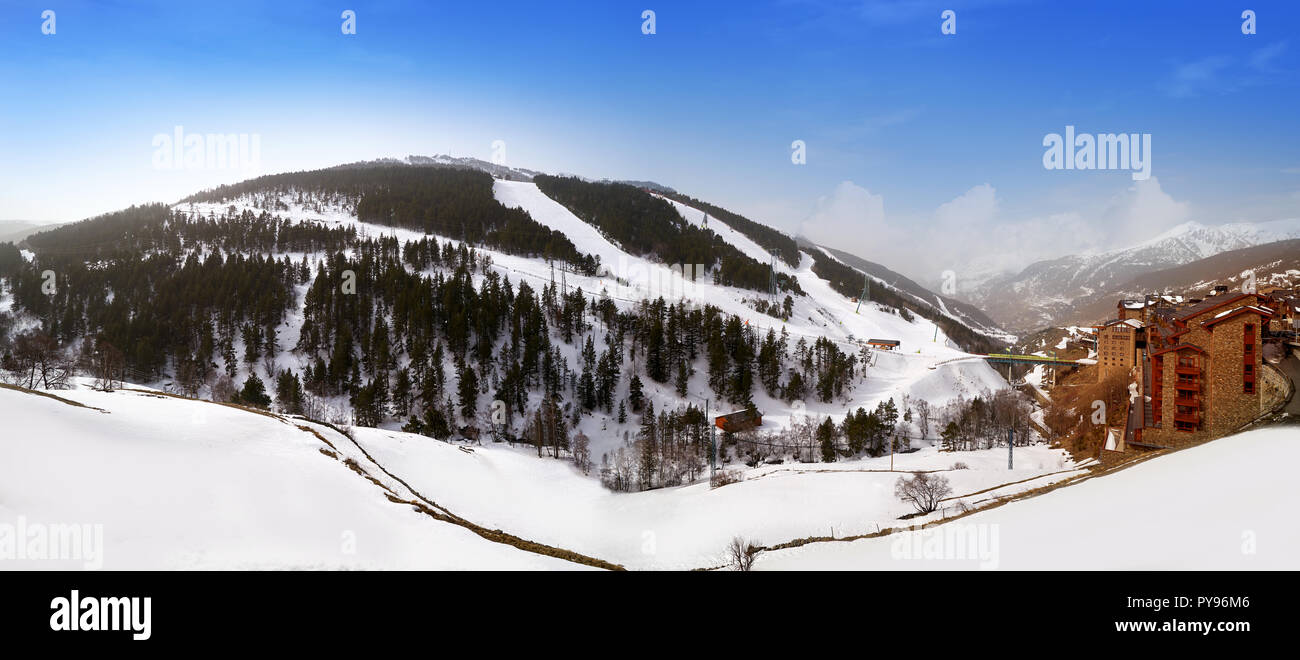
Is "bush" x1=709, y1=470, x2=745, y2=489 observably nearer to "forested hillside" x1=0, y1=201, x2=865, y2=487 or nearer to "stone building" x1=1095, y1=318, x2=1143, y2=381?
"forested hillside" x1=0, y1=201, x2=865, y2=487

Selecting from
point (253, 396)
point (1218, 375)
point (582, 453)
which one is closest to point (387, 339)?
point (253, 396)

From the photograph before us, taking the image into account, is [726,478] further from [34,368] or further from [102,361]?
[102,361]

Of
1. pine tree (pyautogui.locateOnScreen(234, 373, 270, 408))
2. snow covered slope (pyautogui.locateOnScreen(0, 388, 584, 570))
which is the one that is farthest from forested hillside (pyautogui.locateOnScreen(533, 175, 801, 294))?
snow covered slope (pyautogui.locateOnScreen(0, 388, 584, 570))

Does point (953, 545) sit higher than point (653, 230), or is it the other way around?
point (653, 230)

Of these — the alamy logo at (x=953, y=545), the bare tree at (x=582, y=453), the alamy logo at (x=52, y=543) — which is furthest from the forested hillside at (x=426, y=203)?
the alamy logo at (x=52, y=543)

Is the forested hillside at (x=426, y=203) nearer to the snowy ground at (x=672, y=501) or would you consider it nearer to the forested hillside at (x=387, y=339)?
the forested hillside at (x=387, y=339)
